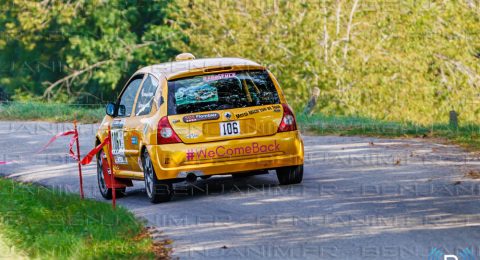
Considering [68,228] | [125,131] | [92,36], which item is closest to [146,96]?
[125,131]

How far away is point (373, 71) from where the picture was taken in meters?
34.6

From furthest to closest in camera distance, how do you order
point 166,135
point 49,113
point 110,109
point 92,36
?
point 92,36 < point 49,113 < point 110,109 < point 166,135

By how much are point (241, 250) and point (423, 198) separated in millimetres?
3133

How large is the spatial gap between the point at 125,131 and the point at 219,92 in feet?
5.21

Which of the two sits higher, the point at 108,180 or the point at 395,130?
the point at 108,180

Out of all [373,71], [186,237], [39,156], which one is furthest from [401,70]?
[186,237]

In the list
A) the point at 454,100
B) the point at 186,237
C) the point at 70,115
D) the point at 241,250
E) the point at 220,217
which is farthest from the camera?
the point at 454,100

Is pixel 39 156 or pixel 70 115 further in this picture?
pixel 70 115

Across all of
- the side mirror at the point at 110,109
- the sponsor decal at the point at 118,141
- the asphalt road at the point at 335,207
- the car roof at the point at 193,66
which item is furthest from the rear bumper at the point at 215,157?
the side mirror at the point at 110,109

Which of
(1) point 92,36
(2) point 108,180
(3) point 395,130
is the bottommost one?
(1) point 92,36

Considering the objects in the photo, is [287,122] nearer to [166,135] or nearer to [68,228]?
[166,135]

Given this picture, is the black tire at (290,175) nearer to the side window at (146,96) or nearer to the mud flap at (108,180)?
the side window at (146,96)

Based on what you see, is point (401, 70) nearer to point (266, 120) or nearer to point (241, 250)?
point (266, 120)

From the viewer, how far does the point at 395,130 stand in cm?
2045
